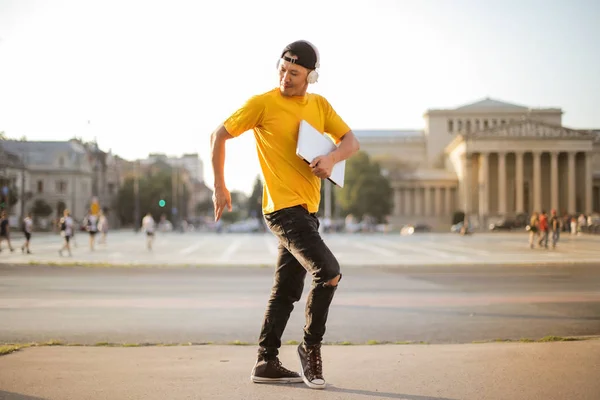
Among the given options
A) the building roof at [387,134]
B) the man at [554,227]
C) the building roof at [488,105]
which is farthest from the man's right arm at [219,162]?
the building roof at [387,134]

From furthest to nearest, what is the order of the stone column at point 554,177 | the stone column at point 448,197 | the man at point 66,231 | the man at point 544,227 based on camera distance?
the stone column at point 448,197 < the stone column at point 554,177 < the man at point 544,227 < the man at point 66,231

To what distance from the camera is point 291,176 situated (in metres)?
4.68

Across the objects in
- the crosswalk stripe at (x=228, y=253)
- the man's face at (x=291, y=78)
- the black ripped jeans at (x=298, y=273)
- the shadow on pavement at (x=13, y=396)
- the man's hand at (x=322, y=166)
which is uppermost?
the man's face at (x=291, y=78)

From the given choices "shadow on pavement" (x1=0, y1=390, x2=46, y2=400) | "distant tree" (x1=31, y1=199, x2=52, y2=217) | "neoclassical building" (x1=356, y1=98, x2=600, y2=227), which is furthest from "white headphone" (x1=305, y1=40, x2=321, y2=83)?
"neoclassical building" (x1=356, y1=98, x2=600, y2=227)

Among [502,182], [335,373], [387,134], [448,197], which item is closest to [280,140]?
[335,373]

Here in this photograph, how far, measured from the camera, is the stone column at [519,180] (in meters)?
100

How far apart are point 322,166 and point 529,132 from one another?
3928 inches

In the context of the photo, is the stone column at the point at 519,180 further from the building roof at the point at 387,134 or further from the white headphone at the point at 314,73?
the white headphone at the point at 314,73

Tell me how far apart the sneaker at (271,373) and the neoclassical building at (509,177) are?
90.7 meters

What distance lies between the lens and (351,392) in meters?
4.35

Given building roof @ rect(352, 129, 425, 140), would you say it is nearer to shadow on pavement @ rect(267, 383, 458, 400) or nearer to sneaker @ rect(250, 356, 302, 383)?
sneaker @ rect(250, 356, 302, 383)

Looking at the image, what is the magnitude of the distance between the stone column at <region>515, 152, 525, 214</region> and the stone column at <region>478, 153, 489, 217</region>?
419 centimetres

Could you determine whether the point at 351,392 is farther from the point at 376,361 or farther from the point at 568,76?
the point at 568,76

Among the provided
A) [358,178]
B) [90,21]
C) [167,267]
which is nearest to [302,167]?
[90,21]
